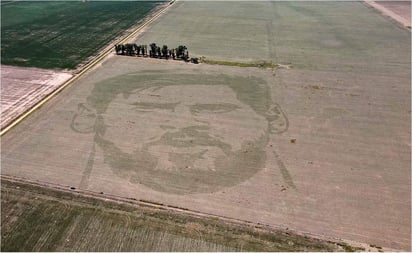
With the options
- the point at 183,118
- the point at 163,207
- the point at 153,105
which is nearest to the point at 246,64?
the point at 153,105

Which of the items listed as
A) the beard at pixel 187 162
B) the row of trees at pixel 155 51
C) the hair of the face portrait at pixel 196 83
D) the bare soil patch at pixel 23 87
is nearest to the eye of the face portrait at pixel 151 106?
the hair of the face portrait at pixel 196 83

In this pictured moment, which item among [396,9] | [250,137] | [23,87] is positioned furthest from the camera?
[396,9]

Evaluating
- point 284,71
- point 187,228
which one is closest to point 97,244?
point 187,228

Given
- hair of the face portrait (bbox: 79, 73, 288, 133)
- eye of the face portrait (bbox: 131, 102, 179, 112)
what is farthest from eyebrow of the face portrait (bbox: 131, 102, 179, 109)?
→ hair of the face portrait (bbox: 79, 73, 288, 133)

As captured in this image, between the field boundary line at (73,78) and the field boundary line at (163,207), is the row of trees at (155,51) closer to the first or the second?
the field boundary line at (73,78)

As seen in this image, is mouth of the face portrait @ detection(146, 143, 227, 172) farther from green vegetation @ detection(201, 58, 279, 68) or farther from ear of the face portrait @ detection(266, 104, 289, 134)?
green vegetation @ detection(201, 58, 279, 68)

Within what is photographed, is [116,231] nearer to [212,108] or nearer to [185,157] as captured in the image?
[185,157]

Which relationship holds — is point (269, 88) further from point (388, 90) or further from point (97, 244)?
point (97, 244)
